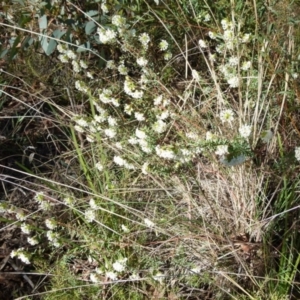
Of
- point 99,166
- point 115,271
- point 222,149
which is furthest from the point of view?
point 99,166

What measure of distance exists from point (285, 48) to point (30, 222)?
115 centimetres

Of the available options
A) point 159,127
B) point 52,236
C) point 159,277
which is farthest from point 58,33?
point 159,277

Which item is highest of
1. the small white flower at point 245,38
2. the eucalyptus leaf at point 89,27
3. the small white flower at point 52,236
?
the small white flower at point 245,38

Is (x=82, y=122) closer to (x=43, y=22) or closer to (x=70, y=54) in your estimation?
(x=70, y=54)

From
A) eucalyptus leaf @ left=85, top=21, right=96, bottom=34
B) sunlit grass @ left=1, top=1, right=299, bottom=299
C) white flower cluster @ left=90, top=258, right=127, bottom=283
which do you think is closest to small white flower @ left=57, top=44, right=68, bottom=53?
sunlit grass @ left=1, top=1, right=299, bottom=299

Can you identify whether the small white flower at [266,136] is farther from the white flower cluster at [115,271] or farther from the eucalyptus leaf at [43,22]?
the eucalyptus leaf at [43,22]

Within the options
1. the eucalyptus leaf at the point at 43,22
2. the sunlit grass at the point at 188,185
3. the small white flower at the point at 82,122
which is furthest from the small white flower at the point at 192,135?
the eucalyptus leaf at the point at 43,22

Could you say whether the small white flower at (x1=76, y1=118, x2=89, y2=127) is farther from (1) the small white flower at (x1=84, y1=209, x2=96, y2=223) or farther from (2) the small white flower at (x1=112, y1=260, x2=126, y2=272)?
(2) the small white flower at (x1=112, y1=260, x2=126, y2=272)

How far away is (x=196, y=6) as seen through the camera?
2521 millimetres

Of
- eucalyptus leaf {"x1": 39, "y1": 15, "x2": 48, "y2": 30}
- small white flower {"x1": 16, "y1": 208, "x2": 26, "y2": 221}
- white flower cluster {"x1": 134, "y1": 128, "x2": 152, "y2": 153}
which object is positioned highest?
eucalyptus leaf {"x1": 39, "y1": 15, "x2": 48, "y2": 30}

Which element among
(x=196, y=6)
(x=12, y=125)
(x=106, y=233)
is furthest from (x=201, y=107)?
(x=12, y=125)

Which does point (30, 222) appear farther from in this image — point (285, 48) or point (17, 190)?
point (285, 48)

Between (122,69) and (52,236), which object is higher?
(122,69)

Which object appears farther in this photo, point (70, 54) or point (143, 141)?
point (70, 54)
